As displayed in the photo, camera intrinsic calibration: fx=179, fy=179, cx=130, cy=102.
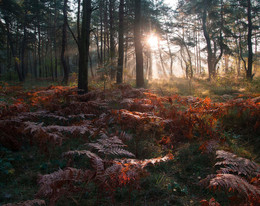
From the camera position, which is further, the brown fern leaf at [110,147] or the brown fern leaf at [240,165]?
the brown fern leaf at [110,147]

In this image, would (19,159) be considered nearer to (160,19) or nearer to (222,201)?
(222,201)

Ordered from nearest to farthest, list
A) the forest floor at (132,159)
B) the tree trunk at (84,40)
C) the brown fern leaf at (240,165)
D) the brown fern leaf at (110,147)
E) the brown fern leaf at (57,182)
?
the brown fern leaf at (57,182) < the forest floor at (132,159) < the brown fern leaf at (240,165) < the brown fern leaf at (110,147) < the tree trunk at (84,40)

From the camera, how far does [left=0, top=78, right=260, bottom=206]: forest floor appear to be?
5.89 ft

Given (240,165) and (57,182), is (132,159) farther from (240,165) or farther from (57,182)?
(240,165)

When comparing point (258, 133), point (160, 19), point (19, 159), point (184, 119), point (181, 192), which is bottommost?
point (181, 192)

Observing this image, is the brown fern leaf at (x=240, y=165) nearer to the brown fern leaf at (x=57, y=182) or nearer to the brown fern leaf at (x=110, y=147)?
the brown fern leaf at (x=110, y=147)

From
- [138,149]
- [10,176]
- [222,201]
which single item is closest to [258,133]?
[222,201]

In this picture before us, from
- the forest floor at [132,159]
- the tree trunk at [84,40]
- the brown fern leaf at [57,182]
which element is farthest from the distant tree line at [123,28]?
the brown fern leaf at [57,182]

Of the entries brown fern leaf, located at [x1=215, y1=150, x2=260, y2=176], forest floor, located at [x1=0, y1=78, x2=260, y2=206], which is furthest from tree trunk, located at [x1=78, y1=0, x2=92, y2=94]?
brown fern leaf, located at [x1=215, y1=150, x2=260, y2=176]

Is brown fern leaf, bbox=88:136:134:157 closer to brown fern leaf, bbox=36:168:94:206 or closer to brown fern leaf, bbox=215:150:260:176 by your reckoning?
brown fern leaf, bbox=36:168:94:206

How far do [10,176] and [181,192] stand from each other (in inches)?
88.0

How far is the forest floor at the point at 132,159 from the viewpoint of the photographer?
70.7 inches

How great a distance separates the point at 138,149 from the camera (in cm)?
310

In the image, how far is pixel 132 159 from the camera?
218cm
